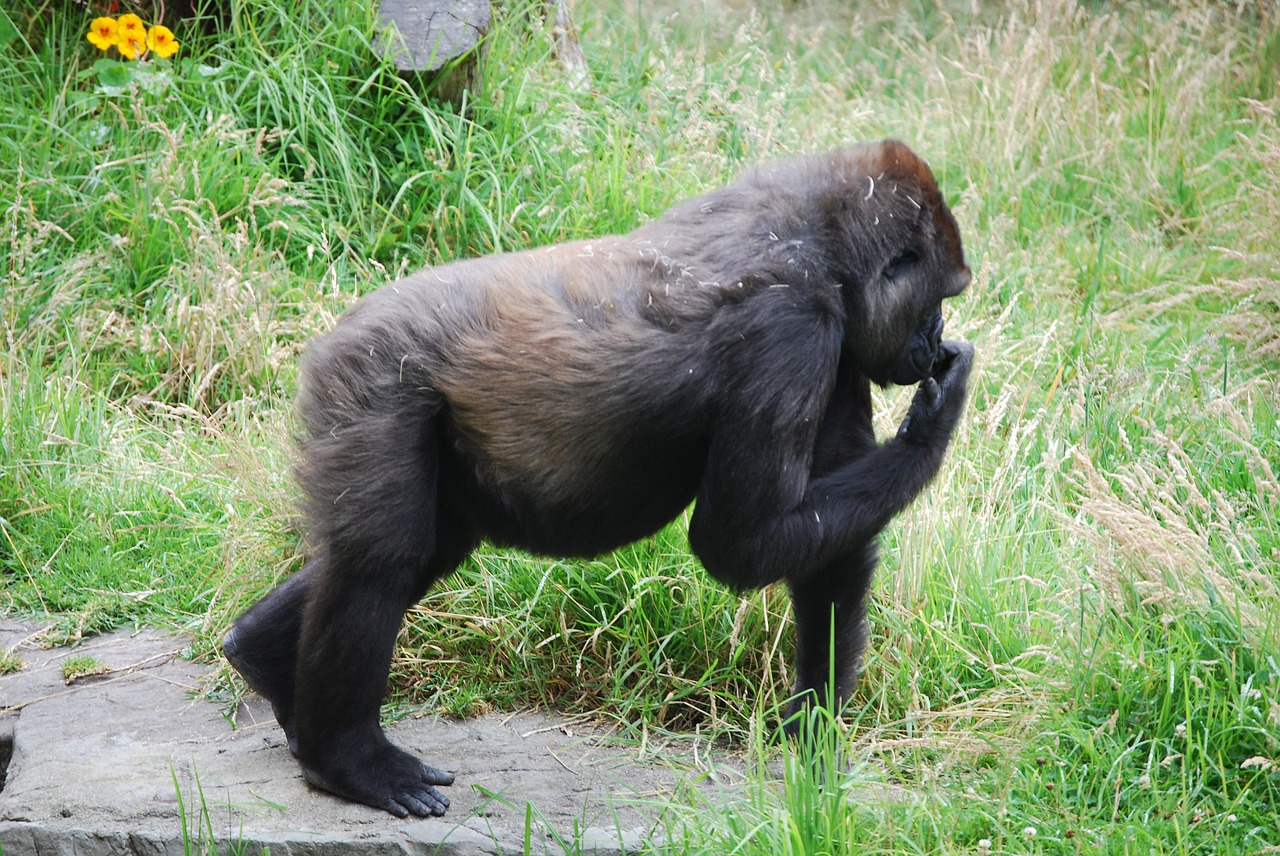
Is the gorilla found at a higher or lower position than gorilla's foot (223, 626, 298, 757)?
higher

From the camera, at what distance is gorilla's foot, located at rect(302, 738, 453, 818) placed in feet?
9.97

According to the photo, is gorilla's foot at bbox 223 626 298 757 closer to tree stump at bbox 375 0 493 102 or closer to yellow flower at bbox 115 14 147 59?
tree stump at bbox 375 0 493 102

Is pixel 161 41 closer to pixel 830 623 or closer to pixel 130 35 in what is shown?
pixel 130 35

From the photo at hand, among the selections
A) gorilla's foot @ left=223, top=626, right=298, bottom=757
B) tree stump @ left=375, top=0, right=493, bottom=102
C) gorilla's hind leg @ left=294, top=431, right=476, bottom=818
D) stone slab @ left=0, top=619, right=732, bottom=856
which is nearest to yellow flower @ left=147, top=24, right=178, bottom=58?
tree stump @ left=375, top=0, right=493, bottom=102

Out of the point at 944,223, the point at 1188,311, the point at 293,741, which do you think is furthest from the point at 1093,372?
the point at 293,741

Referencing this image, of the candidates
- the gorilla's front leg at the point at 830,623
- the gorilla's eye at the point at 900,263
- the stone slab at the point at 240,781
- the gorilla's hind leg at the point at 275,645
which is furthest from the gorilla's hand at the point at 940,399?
the gorilla's hind leg at the point at 275,645

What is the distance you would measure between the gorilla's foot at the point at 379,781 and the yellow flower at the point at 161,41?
3453 mm

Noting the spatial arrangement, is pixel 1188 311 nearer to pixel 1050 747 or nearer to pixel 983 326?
pixel 983 326

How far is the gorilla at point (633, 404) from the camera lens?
2840mm

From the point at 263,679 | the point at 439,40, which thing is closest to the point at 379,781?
the point at 263,679

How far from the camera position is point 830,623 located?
3.24 meters

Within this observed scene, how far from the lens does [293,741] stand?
3279 millimetres

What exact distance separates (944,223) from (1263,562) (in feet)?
3.60

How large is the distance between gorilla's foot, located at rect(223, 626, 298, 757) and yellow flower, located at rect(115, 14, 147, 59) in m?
3.06
